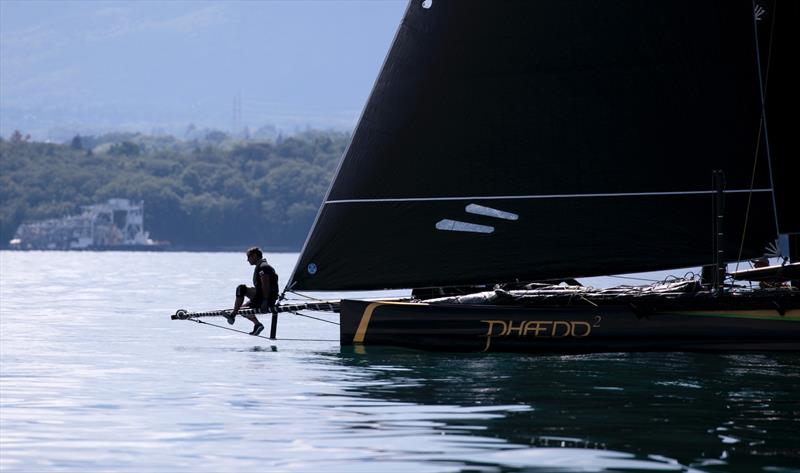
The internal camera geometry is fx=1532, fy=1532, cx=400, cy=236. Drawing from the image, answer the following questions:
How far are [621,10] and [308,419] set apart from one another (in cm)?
958

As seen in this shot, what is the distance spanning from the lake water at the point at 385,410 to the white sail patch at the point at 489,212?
6.90ft

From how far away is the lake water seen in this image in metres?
14.0

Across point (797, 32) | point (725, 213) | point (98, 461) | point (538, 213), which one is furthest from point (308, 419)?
point (797, 32)

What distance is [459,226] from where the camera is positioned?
23.2 m

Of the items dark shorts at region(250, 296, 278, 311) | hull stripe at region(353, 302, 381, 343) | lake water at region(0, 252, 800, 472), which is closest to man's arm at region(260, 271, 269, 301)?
dark shorts at region(250, 296, 278, 311)

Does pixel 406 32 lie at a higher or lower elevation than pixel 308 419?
higher

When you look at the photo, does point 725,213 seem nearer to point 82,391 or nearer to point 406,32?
point 406,32

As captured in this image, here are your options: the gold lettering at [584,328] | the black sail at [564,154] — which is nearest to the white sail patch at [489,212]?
the black sail at [564,154]

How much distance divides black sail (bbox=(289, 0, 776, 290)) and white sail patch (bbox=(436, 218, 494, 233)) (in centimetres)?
2

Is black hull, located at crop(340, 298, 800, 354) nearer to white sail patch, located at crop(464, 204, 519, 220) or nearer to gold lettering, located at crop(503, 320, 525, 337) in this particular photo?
gold lettering, located at crop(503, 320, 525, 337)

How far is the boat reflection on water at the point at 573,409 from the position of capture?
46.4ft

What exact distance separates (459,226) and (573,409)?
6.32 m

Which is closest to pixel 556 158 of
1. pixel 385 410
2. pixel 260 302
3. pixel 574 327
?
pixel 574 327

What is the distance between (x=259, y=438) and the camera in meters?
15.2
